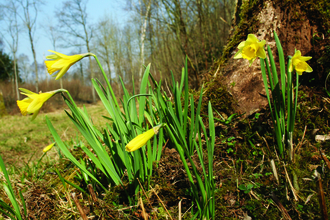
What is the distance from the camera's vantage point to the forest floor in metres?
0.85

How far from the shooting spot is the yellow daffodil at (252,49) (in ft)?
2.88

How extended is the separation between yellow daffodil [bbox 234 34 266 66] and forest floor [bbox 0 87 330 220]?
0.51 meters

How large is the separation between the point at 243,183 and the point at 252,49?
27.3 inches

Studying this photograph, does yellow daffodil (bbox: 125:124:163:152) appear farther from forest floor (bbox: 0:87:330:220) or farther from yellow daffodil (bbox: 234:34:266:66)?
yellow daffodil (bbox: 234:34:266:66)

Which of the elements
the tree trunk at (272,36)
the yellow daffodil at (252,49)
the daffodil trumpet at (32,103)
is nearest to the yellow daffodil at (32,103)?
the daffodil trumpet at (32,103)

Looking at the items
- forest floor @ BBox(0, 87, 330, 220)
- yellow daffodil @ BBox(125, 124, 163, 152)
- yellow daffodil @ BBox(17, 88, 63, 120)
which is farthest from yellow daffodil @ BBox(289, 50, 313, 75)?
yellow daffodil @ BBox(17, 88, 63, 120)

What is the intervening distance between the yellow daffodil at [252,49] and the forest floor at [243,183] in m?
0.51

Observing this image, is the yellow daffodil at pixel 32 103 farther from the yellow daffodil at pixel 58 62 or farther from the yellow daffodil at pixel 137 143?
the yellow daffodil at pixel 137 143

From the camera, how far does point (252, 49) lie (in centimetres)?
92

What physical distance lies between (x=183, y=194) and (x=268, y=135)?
668 mm

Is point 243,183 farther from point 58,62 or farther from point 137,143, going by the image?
point 58,62

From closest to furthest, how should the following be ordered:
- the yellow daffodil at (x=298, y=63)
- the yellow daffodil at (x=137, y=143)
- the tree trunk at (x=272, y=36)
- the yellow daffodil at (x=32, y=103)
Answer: the yellow daffodil at (x=137, y=143) < the yellow daffodil at (x=32, y=103) < the yellow daffodil at (x=298, y=63) < the tree trunk at (x=272, y=36)

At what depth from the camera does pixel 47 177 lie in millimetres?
1401

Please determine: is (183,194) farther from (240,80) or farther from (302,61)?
(240,80)
